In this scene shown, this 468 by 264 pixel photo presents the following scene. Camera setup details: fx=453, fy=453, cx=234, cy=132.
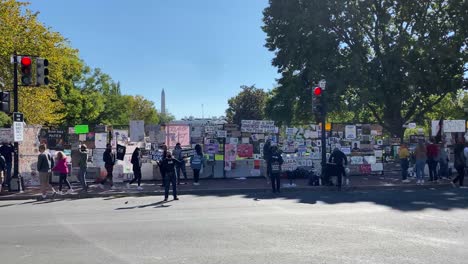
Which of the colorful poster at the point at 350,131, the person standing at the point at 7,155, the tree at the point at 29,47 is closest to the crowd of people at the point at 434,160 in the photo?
the colorful poster at the point at 350,131

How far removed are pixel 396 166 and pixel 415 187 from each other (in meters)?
9.32

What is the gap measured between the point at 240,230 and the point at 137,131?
1151cm

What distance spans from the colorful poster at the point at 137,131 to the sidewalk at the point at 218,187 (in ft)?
6.54

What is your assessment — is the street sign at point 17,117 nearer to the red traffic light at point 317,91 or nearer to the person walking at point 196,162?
the person walking at point 196,162

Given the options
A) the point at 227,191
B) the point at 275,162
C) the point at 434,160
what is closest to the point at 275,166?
the point at 275,162

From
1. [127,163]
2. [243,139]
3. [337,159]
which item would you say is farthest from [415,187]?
[127,163]

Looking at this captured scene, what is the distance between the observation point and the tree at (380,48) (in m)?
29.6

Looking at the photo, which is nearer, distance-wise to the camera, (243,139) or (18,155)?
(18,155)

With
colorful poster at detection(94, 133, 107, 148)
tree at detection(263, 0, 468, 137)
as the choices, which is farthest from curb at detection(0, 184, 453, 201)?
tree at detection(263, 0, 468, 137)

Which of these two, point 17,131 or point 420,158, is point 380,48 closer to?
point 420,158

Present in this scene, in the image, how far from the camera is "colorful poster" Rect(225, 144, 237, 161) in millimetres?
20750

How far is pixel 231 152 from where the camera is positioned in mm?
A: 20828

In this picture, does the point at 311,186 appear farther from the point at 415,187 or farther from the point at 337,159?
the point at 415,187

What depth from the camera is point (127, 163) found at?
64.4 ft
